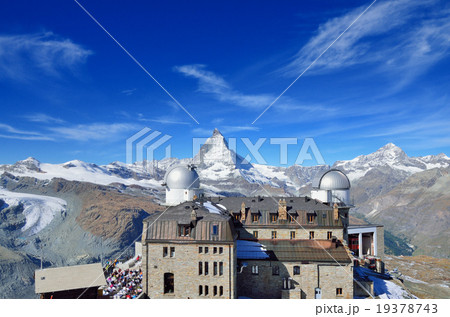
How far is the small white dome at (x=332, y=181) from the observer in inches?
2084

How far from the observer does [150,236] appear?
124ft

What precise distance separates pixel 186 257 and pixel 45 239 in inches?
7695

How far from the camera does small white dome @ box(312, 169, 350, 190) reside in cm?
5294

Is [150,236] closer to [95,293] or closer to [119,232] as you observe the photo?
[95,293]

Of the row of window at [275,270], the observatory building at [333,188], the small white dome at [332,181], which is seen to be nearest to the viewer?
the row of window at [275,270]

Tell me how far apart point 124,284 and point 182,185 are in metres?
19.1

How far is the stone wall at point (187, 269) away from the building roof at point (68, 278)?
595cm

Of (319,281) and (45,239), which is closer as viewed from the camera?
(319,281)

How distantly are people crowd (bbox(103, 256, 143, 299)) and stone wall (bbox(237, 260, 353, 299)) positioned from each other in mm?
14671

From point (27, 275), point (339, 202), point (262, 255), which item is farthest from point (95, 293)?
point (27, 275)

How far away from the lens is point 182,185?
184 feet

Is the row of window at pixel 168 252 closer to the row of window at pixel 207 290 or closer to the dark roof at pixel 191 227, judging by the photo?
the dark roof at pixel 191 227

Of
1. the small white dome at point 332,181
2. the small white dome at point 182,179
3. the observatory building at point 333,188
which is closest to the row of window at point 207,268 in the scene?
the small white dome at point 182,179

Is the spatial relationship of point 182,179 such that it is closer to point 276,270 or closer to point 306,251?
point 276,270
